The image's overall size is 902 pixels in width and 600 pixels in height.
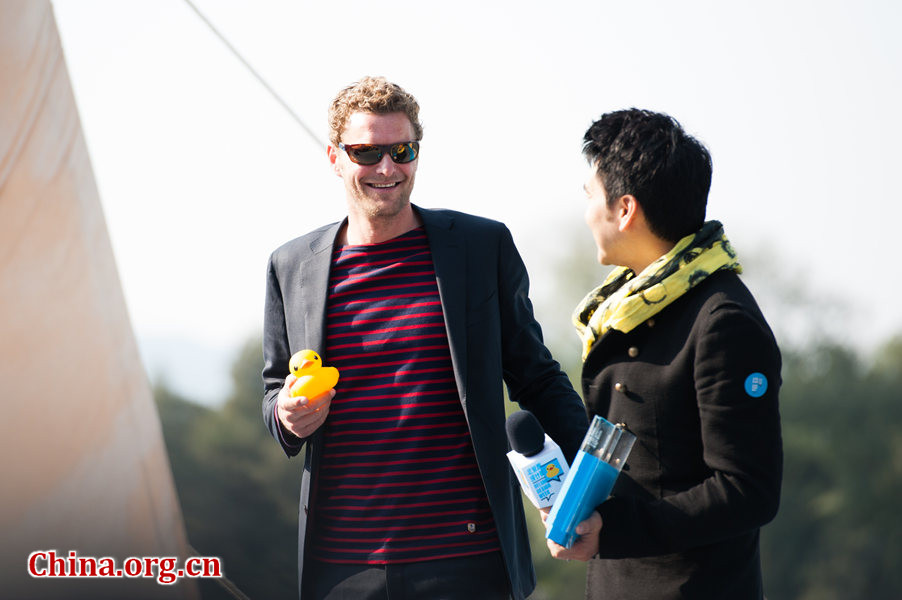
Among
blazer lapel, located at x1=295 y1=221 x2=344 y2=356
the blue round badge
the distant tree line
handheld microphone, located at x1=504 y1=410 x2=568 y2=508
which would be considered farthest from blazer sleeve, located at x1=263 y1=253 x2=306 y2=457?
the distant tree line

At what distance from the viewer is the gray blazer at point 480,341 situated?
1974 mm

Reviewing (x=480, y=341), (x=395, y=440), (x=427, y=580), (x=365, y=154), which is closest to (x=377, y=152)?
(x=365, y=154)

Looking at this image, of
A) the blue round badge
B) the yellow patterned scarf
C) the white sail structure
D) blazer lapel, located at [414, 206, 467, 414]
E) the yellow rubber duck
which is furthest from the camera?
the white sail structure

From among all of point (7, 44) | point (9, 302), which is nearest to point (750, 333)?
point (9, 302)

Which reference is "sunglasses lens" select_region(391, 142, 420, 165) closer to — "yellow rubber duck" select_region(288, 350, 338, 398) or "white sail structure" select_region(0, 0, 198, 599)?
"yellow rubber duck" select_region(288, 350, 338, 398)

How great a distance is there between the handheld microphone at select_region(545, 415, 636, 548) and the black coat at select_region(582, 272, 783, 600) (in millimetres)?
54

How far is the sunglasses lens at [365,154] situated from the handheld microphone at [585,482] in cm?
94

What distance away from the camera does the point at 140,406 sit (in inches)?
156

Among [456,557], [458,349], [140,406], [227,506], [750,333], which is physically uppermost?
[750,333]

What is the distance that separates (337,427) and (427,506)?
0.86 ft

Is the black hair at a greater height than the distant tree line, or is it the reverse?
the black hair

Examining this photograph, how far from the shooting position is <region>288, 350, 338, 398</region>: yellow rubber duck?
183 centimetres

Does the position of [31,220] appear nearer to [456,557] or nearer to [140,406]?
[140,406]

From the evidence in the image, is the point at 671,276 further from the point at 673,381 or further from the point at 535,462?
the point at 535,462
